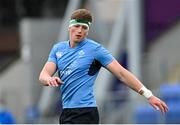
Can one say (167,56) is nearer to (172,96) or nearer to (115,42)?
(115,42)

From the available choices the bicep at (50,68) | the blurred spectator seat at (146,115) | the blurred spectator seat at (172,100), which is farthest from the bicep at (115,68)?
the blurred spectator seat at (146,115)

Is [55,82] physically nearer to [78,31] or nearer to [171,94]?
[78,31]

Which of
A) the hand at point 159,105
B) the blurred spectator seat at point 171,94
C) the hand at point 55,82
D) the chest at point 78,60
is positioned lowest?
the blurred spectator seat at point 171,94

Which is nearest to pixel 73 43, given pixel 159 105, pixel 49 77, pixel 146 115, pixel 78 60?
pixel 78 60

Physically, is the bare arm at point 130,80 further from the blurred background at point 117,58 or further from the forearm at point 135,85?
the blurred background at point 117,58

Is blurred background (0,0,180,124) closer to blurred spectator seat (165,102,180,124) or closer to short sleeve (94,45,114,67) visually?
blurred spectator seat (165,102,180,124)

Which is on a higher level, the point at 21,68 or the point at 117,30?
the point at 117,30

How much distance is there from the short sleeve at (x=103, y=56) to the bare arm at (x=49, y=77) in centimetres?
41

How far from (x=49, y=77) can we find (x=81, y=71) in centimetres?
36

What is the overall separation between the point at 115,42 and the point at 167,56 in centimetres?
164

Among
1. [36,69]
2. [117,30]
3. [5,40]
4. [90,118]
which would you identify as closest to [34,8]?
[5,40]

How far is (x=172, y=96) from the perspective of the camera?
18.2 metres

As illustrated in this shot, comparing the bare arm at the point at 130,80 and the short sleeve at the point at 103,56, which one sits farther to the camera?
the short sleeve at the point at 103,56

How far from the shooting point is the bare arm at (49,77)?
6586mm
